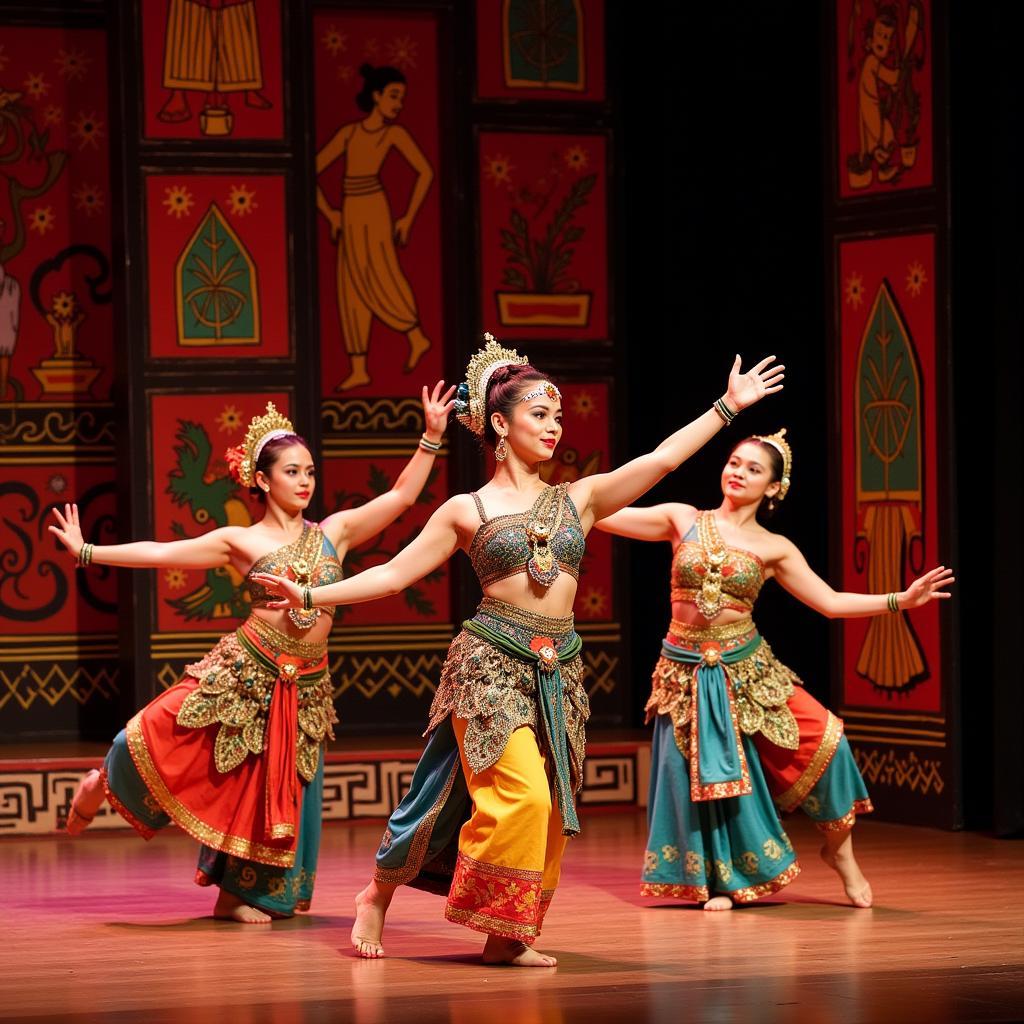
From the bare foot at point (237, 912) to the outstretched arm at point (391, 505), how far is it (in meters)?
0.98

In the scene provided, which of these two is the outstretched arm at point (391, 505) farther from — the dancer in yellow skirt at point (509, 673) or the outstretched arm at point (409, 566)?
the outstretched arm at point (409, 566)

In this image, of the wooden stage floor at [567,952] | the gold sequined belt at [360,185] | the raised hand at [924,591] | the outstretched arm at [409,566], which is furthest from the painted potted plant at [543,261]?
the outstretched arm at [409,566]

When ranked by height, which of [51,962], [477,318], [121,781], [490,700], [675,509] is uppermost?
[477,318]

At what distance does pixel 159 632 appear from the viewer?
720 centimetres

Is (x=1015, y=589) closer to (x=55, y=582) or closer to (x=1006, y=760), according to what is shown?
(x=1006, y=760)

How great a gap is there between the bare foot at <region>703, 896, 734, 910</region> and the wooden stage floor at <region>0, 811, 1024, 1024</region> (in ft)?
0.17

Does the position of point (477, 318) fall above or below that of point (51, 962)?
above

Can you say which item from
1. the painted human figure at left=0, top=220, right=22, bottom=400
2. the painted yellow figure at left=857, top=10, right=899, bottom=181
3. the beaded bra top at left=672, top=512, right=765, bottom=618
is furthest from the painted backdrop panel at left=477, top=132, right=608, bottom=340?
the beaded bra top at left=672, top=512, right=765, bottom=618

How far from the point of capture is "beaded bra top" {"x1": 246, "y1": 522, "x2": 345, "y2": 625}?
505cm

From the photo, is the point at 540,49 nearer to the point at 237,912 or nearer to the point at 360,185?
the point at 360,185

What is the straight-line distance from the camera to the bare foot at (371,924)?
449 centimetres

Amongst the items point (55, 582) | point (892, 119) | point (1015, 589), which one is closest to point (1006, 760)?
point (1015, 589)

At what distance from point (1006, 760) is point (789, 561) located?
144 centimetres

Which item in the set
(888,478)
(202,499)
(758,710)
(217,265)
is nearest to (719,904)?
(758,710)
